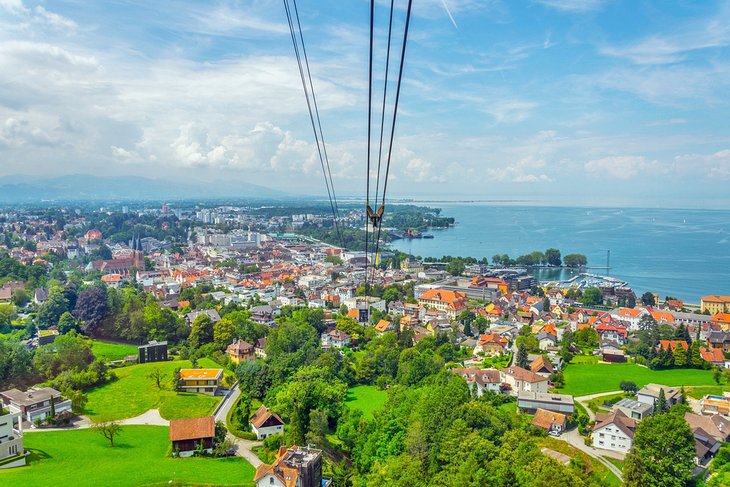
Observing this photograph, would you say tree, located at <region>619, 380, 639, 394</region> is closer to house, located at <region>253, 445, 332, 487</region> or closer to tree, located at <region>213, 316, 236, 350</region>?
house, located at <region>253, 445, 332, 487</region>

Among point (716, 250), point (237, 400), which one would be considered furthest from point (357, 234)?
point (237, 400)

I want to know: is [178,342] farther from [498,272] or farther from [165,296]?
[498,272]

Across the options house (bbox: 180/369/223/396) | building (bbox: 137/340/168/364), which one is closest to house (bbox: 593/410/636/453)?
house (bbox: 180/369/223/396)

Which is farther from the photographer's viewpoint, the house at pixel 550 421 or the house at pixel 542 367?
the house at pixel 542 367

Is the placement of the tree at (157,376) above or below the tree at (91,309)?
below

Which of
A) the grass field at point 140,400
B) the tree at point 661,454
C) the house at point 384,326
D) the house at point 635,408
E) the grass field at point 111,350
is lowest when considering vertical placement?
the grass field at point 111,350

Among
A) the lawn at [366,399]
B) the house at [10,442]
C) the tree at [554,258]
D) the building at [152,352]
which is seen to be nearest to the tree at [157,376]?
the building at [152,352]

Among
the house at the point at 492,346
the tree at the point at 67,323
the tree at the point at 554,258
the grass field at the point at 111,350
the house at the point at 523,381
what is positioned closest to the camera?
the house at the point at 523,381

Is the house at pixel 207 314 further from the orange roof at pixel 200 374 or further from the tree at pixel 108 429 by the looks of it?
the tree at pixel 108 429
